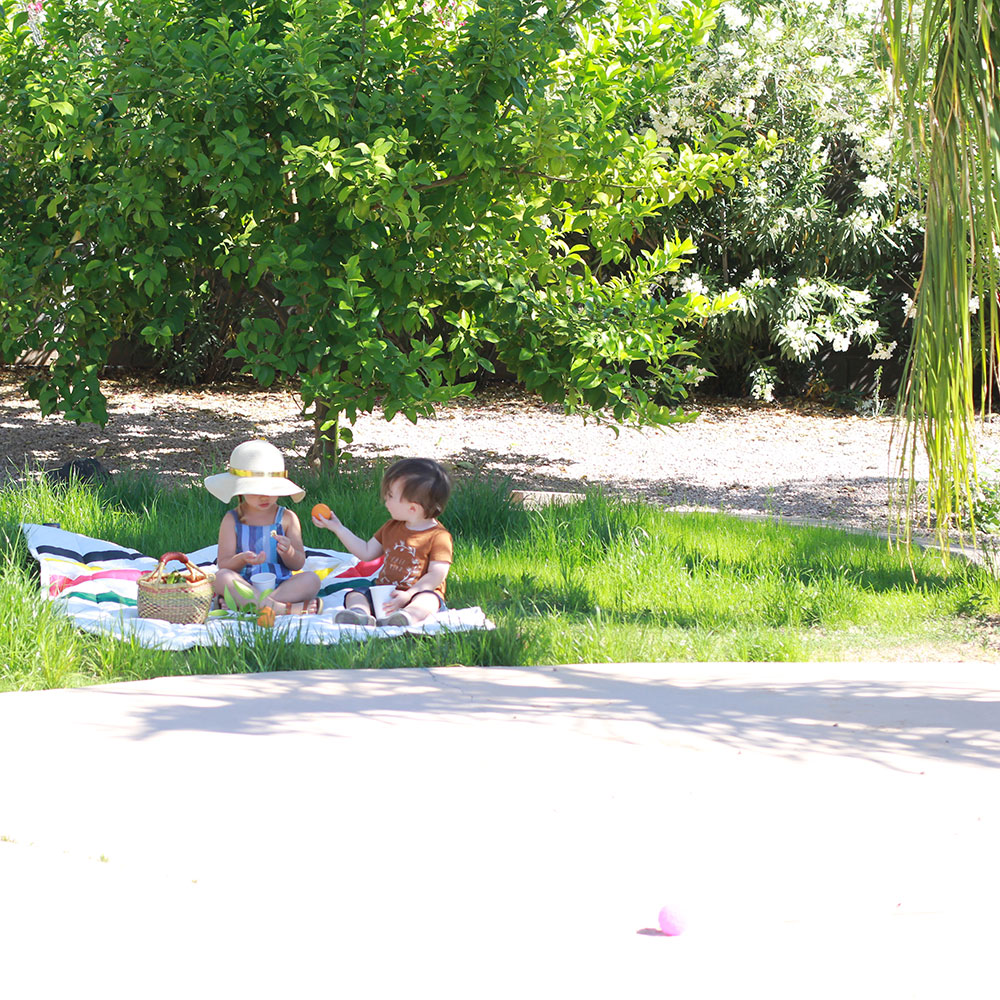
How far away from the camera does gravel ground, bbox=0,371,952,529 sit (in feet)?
27.2

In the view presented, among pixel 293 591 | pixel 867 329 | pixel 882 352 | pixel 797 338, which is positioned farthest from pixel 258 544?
pixel 882 352

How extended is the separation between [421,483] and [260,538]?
2.59 feet

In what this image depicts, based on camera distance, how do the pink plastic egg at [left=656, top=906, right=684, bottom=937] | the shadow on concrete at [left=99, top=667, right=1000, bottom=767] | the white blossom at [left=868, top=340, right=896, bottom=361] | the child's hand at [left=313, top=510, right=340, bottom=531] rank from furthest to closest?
the white blossom at [left=868, top=340, right=896, bottom=361], the child's hand at [left=313, top=510, right=340, bottom=531], the shadow on concrete at [left=99, top=667, right=1000, bottom=767], the pink plastic egg at [left=656, top=906, right=684, bottom=937]

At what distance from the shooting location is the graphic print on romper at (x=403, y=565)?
187 inches

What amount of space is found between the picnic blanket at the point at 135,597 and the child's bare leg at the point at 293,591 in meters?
0.11

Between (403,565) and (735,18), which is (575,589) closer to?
(403,565)

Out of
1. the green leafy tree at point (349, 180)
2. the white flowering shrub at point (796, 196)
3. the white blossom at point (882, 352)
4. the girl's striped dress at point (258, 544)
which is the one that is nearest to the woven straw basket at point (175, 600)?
the girl's striped dress at point (258, 544)

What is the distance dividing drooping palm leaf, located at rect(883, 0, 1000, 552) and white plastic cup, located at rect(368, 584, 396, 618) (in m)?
2.17

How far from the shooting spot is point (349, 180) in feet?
18.0

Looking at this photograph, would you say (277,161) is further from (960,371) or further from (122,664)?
(960,371)

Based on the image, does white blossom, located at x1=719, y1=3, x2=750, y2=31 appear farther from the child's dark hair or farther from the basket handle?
the basket handle

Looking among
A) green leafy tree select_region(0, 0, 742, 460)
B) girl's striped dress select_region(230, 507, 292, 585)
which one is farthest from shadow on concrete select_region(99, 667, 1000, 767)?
green leafy tree select_region(0, 0, 742, 460)

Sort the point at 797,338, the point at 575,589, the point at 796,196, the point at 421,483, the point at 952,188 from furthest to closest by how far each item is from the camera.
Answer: the point at 796,196 < the point at 797,338 < the point at 575,589 < the point at 421,483 < the point at 952,188

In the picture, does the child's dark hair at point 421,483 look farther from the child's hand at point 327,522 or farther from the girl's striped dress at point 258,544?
the girl's striped dress at point 258,544
